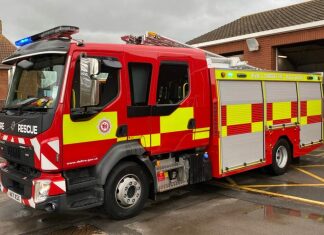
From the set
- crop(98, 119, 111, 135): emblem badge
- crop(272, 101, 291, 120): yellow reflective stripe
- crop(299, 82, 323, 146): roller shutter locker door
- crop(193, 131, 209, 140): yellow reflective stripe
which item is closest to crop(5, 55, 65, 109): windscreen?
crop(98, 119, 111, 135): emblem badge

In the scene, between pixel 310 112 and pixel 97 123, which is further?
pixel 310 112

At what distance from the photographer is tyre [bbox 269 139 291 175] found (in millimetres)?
8641

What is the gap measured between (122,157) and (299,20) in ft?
39.9

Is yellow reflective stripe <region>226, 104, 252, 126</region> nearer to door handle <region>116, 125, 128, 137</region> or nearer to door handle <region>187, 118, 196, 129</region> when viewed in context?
door handle <region>187, 118, 196, 129</region>

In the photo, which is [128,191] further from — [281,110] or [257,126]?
[281,110]

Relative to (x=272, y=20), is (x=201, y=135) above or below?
below

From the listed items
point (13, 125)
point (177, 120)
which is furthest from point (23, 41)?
point (177, 120)

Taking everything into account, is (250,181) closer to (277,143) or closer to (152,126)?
(277,143)

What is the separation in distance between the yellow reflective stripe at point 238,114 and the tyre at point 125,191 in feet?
6.82

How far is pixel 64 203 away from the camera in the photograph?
529 centimetres

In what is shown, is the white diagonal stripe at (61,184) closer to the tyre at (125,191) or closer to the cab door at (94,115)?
the cab door at (94,115)

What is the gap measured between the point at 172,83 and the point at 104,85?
1339mm

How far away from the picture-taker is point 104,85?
18.7ft

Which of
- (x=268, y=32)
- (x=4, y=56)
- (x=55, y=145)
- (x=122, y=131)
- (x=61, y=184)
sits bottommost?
(x=61, y=184)
